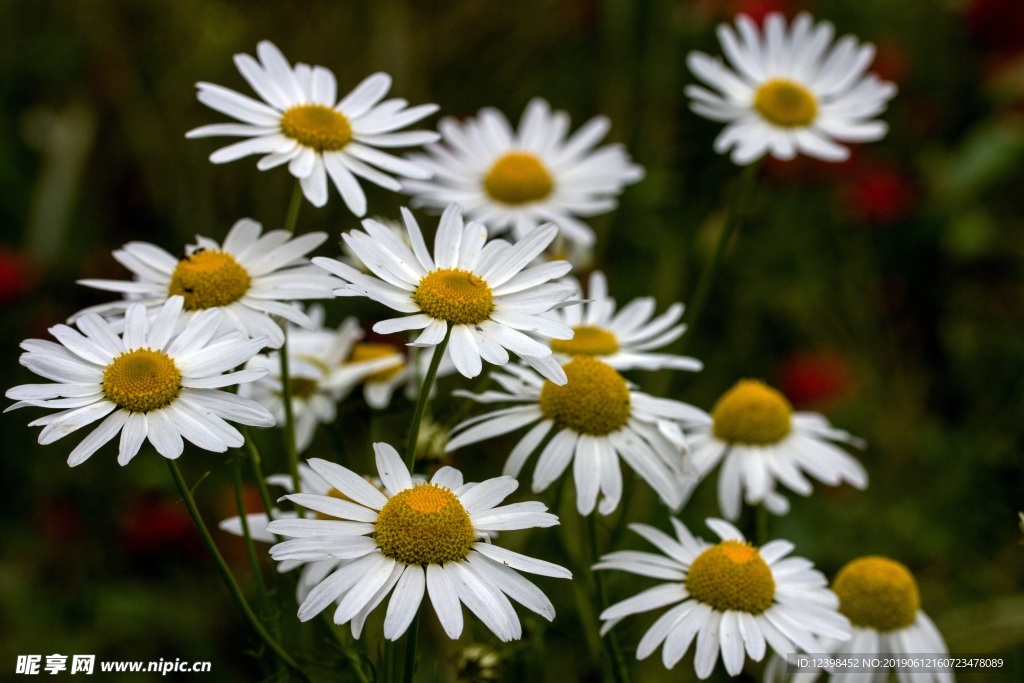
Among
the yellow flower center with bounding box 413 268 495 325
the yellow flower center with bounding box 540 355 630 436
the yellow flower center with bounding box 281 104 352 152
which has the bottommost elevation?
the yellow flower center with bounding box 540 355 630 436

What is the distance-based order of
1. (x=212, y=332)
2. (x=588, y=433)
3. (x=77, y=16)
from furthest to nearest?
(x=77, y=16) < (x=588, y=433) < (x=212, y=332)

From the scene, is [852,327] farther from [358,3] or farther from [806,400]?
[358,3]

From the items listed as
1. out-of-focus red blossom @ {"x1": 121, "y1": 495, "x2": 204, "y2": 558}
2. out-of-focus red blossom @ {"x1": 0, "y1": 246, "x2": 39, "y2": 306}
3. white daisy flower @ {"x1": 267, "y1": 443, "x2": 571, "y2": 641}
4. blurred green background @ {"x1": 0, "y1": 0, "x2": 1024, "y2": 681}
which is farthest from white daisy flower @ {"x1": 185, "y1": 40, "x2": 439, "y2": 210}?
out-of-focus red blossom @ {"x1": 0, "y1": 246, "x2": 39, "y2": 306}

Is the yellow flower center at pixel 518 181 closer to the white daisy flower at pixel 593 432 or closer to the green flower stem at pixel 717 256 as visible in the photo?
the green flower stem at pixel 717 256

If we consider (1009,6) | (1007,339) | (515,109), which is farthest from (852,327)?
(515,109)

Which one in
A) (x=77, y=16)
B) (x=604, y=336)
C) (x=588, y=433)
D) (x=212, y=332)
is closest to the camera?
(x=212, y=332)

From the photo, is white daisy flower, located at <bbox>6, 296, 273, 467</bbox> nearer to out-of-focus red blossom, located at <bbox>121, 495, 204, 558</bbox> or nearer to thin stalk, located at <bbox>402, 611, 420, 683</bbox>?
thin stalk, located at <bbox>402, 611, 420, 683</bbox>

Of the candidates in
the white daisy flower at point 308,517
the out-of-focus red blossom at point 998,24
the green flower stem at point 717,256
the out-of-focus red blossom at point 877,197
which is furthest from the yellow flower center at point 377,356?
the out-of-focus red blossom at point 998,24

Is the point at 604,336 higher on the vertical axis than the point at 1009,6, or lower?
lower
